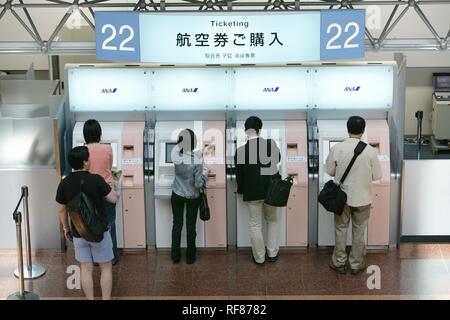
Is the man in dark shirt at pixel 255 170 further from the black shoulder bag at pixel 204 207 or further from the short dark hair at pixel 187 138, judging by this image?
the short dark hair at pixel 187 138

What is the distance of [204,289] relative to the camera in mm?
5758

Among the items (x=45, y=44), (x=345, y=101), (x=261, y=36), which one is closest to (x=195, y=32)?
(x=261, y=36)

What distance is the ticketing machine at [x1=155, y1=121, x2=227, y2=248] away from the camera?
6441 millimetres

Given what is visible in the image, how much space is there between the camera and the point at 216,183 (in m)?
6.46

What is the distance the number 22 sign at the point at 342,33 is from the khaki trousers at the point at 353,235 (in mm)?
1363

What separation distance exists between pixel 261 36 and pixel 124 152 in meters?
1.72

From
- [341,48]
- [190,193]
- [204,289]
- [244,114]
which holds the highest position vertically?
[341,48]

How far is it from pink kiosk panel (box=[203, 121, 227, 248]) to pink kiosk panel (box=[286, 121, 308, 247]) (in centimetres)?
62

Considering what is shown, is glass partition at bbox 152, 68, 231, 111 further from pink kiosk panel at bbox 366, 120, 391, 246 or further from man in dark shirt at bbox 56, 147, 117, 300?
man in dark shirt at bbox 56, 147, 117, 300

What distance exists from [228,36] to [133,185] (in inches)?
66.9

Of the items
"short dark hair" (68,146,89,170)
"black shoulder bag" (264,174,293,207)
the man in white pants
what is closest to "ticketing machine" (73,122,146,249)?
"black shoulder bag" (264,174,293,207)

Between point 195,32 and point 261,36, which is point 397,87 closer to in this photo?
point 261,36

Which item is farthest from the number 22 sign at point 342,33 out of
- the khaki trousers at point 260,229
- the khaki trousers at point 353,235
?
the khaki trousers at point 260,229

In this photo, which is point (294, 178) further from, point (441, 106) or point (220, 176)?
point (441, 106)
